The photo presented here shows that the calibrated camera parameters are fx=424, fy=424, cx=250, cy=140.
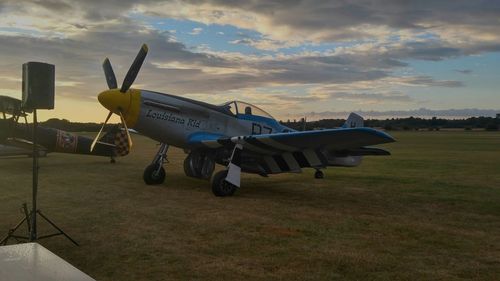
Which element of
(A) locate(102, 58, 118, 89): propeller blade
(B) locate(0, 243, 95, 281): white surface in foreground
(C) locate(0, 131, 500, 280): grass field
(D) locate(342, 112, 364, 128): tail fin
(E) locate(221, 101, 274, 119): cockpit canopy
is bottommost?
(C) locate(0, 131, 500, 280): grass field

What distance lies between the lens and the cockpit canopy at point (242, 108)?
11.4 metres

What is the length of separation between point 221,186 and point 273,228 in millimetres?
3104

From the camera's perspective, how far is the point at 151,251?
5234 mm

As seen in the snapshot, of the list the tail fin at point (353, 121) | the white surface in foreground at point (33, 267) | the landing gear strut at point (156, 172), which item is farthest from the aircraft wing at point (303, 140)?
the white surface in foreground at point (33, 267)

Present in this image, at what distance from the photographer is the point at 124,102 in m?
9.77

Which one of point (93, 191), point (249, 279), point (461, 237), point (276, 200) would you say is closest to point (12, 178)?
point (93, 191)

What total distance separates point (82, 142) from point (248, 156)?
9671mm

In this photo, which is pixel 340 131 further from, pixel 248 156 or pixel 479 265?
pixel 479 265

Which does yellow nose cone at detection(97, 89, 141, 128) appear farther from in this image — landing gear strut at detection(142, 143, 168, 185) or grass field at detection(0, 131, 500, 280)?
grass field at detection(0, 131, 500, 280)

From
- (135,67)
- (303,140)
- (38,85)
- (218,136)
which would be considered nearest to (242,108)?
(218,136)

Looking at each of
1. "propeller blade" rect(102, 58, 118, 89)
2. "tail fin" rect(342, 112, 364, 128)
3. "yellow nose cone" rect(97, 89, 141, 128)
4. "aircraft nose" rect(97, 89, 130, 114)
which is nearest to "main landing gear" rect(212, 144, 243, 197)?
"yellow nose cone" rect(97, 89, 141, 128)

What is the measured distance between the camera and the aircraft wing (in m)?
8.33

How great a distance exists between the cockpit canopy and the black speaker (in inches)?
248

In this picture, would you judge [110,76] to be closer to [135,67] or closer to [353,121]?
[135,67]
